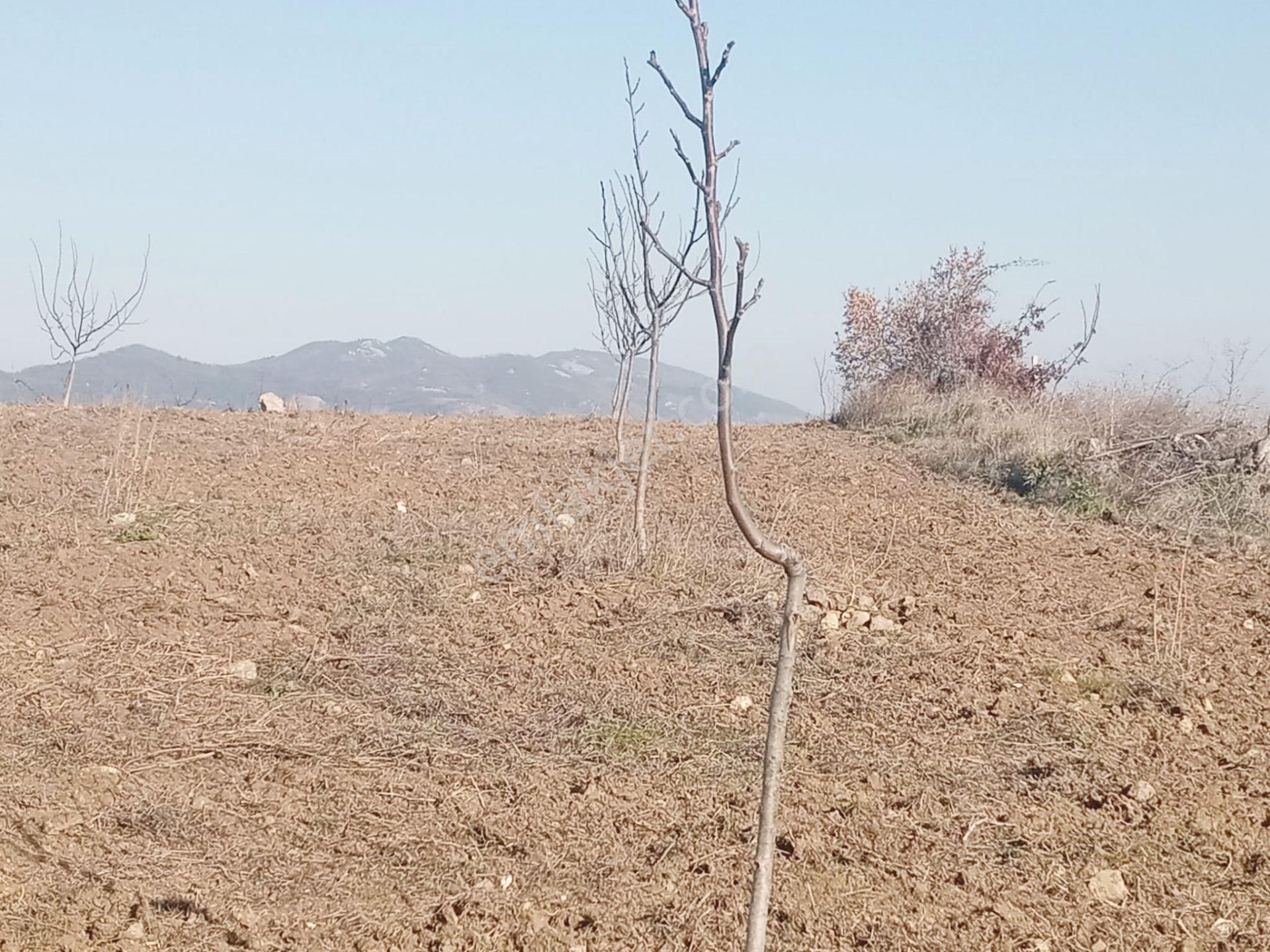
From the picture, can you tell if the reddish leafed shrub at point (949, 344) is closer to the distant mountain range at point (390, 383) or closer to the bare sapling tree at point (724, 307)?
the distant mountain range at point (390, 383)

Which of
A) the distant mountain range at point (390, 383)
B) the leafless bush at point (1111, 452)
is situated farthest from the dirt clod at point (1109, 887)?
the distant mountain range at point (390, 383)

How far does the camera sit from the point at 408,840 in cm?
340

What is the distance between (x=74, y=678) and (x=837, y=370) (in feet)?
40.1

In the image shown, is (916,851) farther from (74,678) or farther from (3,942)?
(74,678)

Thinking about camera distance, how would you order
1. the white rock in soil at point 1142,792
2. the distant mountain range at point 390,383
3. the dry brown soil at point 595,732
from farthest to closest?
the distant mountain range at point 390,383
the white rock in soil at point 1142,792
the dry brown soil at point 595,732

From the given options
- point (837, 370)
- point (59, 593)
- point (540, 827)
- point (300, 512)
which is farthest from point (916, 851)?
point (837, 370)

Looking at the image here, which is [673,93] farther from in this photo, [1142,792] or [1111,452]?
[1111,452]

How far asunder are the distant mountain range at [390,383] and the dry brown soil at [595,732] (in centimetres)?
307

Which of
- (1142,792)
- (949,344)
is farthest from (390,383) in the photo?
(1142,792)

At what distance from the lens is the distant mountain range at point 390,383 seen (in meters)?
13.2

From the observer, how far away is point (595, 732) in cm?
418

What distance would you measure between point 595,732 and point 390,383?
26455 mm

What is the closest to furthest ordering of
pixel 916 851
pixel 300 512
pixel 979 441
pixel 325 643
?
1. pixel 916 851
2. pixel 325 643
3. pixel 300 512
4. pixel 979 441

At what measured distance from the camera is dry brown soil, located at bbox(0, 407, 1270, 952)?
3.01m
